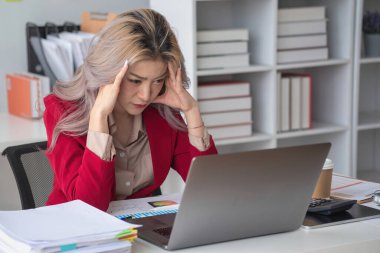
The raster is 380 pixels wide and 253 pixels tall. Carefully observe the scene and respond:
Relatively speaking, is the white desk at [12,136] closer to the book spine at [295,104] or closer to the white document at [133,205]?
the white document at [133,205]

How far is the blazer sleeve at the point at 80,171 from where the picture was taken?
1.87 m

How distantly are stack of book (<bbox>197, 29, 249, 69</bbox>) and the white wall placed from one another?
2.06ft

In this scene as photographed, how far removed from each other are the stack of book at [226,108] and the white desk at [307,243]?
67.0 inches

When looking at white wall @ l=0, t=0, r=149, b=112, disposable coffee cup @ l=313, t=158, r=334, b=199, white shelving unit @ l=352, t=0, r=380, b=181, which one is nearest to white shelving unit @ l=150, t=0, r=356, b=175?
white shelving unit @ l=352, t=0, r=380, b=181

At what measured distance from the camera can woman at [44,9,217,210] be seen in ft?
6.26

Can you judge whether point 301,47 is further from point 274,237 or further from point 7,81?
point 274,237

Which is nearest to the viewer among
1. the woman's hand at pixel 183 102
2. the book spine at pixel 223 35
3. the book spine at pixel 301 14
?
the woman's hand at pixel 183 102

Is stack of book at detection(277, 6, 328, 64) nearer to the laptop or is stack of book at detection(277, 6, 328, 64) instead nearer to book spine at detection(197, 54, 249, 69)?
book spine at detection(197, 54, 249, 69)

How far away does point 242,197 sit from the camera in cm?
153

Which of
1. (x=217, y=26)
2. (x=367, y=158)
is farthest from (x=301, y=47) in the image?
(x=367, y=158)

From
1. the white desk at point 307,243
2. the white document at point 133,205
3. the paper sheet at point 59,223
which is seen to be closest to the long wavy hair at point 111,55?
the white document at point 133,205

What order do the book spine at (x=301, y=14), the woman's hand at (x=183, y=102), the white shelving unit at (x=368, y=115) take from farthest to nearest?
the white shelving unit at (x=368, y=115)
the book spine at (x=301, y=14)
the woman's hand at (x=183, y=102)

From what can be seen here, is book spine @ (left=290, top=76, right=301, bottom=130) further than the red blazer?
Yes

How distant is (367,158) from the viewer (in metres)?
4.18
